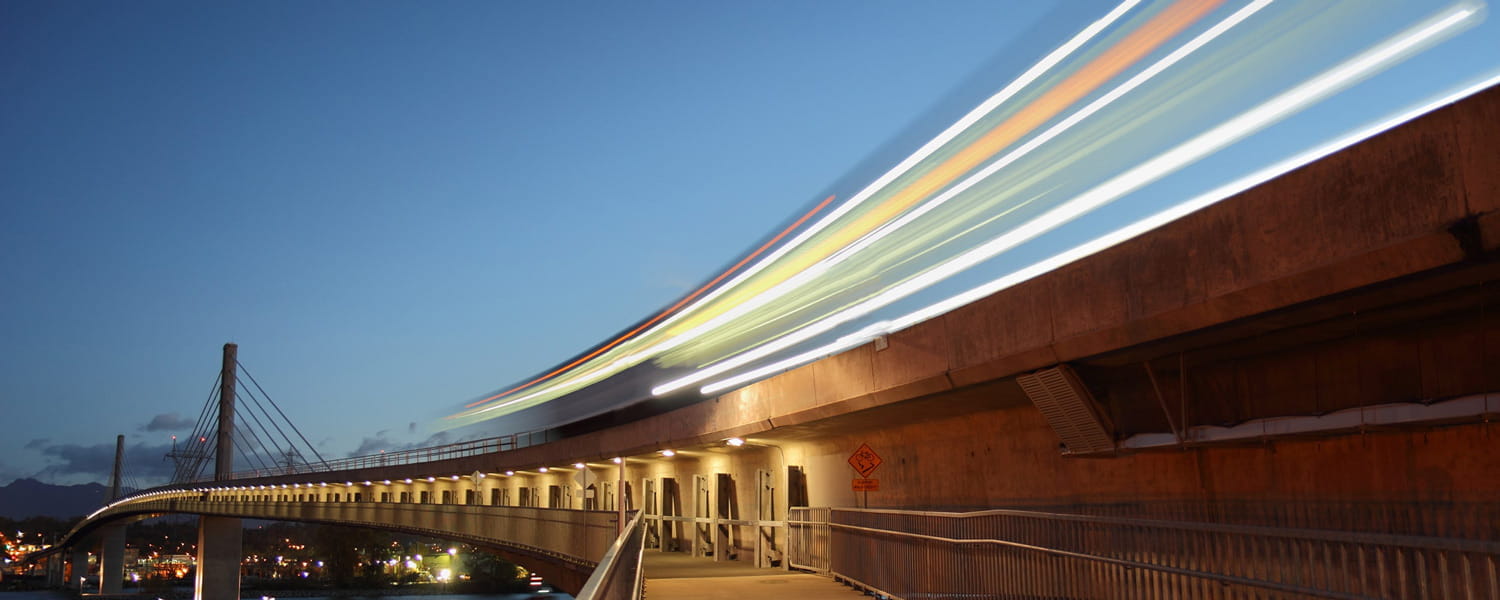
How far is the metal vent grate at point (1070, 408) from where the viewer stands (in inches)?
581

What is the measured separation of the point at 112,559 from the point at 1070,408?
419 ft

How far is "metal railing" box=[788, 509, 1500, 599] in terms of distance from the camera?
8188 mm

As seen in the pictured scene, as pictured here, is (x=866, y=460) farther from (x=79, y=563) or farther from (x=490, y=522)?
(x=79, y=563)

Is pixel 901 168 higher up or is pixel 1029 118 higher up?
pixel 901 168

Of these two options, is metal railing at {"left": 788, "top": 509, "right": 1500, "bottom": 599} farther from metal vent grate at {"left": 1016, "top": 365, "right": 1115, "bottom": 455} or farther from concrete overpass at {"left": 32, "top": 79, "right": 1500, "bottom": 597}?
metal vent grate at {"left": 1016, "top": 365, "right": 1115, "bottom": 455}

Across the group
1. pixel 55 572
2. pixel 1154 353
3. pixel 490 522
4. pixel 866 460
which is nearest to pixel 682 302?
pixel 490 522

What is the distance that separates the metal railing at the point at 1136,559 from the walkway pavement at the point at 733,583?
2.50 feet

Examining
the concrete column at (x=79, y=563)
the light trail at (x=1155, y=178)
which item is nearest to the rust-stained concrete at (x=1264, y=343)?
the light trail at (x=1155, y=178)

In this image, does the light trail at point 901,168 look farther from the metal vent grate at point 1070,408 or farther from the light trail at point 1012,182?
the metal vent grate at point 1070,408

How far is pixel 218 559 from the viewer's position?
91.2m

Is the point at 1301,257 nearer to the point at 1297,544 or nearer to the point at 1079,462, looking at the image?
the point at 1297,544

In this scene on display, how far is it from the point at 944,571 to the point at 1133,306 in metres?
4.51

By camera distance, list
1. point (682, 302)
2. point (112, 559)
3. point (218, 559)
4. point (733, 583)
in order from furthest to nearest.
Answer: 1. point (112, 559)
2. point (218, 559)
3. point (682, 302)
4. point (733, 583)

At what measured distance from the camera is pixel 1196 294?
11.7 m
